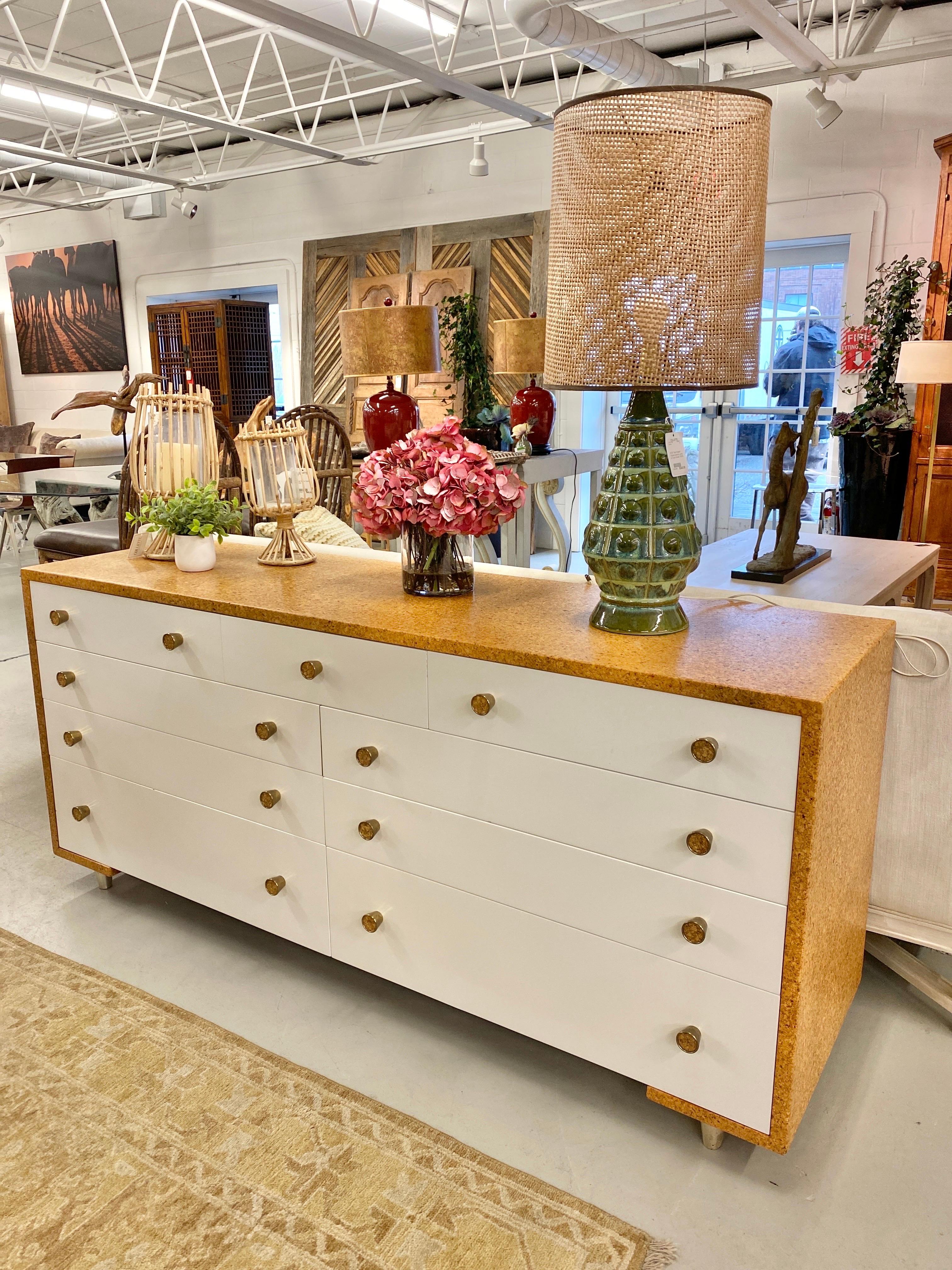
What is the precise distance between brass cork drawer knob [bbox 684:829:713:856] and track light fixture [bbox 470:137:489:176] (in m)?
5.51

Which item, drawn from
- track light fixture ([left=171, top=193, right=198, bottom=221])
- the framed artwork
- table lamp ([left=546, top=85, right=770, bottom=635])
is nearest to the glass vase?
table lamp ([left=546, top=85, right=770, bottom=635])

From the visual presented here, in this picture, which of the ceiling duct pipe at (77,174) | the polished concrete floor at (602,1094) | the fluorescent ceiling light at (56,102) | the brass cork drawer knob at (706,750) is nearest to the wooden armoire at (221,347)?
the ceiling duct pipe at (77,174)

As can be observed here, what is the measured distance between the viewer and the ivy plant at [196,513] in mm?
2330

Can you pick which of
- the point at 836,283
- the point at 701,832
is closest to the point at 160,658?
the point at 701,832

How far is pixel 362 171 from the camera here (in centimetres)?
762

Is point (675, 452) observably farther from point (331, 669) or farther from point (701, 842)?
point (331, 669)

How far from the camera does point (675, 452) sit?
168 centimetres

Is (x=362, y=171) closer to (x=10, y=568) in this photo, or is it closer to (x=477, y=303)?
(x=477, y=303)

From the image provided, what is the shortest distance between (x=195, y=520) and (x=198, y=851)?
32.0 inches

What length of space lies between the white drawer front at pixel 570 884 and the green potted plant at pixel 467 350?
18.0 feet

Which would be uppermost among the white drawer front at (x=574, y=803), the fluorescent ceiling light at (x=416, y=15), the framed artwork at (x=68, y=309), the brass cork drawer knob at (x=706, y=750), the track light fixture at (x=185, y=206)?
the fluorescent ceiling light at (x=416, y=15)

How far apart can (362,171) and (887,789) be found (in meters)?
7.16

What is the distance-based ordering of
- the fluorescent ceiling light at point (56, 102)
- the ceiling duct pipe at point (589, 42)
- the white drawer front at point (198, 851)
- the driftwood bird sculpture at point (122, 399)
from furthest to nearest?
the fluorescent ceiling light at point (56, 102) < the ceiling duct pipe at point (589, 42) < the driftwood bird sculpture at point (122, 399) < the white drawer front at point (198, 851)

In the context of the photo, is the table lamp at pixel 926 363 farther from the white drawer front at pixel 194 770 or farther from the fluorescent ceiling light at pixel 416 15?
the white drawer front at pixel 194 770
